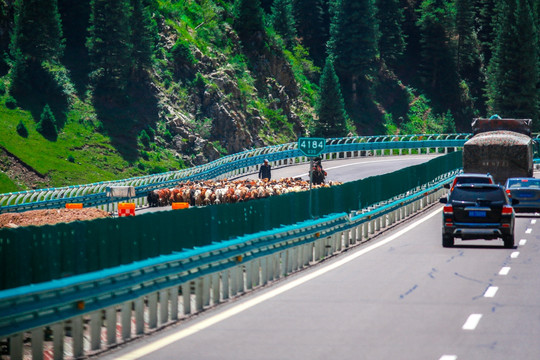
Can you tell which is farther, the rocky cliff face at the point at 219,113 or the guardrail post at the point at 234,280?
the rocky cliff face at the point at 219,113

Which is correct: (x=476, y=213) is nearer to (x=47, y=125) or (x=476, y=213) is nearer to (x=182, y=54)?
(x=47, y=125)

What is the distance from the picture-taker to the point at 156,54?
9400 centimetres

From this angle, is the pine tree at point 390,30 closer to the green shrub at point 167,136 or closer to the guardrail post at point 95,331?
the green shrub at point 167,136

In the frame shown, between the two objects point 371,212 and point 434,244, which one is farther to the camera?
point 371,212

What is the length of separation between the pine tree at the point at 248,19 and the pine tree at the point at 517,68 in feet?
104

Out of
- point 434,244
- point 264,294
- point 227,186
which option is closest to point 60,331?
point 264,294

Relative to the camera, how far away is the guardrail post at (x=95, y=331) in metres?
11.9

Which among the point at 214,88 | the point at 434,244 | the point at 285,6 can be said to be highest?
the point at 285,6

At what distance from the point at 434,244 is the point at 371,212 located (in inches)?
125

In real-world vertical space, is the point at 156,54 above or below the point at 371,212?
above

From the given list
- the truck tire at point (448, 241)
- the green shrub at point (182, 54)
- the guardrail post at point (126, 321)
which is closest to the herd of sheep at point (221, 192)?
the truck tire at point (448, 241)

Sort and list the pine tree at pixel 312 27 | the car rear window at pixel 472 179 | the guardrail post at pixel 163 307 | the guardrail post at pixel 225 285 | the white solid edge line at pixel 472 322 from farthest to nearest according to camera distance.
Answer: the pine tree at pixel 312 27
the car rear window at pixel 472 179
the guardrail post at pixel 225 285
the guardrail post at pixel 163 307
the white solid edge line at pixel 472 322

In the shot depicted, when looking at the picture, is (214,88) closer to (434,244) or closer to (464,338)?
(434,244)

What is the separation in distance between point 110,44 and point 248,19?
28017mm
